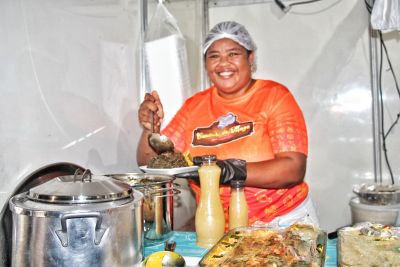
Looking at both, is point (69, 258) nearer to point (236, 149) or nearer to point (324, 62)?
point (236, 149)

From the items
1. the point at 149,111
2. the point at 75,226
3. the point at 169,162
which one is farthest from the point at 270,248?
the point at 149,111

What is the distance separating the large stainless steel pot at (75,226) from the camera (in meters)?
0.96

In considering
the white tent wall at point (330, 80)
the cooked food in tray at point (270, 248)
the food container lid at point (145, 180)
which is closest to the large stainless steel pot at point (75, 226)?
the cooked food in tray at point (270, 248)

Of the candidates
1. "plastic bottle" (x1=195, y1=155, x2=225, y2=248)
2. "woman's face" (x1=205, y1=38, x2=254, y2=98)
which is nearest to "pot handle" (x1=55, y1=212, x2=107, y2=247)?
"plastic bottle" (x1=195, y1=155, x2=225, y2=248)

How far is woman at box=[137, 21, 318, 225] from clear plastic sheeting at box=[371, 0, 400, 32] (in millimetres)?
949

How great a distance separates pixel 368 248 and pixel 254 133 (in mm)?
1126

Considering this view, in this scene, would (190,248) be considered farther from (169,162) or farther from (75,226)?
(75,226)

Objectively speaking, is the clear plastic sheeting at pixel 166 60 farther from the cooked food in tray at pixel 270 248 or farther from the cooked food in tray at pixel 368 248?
the cooked food in tray at pixel 368 248

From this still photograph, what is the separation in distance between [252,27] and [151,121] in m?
1.47

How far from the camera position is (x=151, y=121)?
2289 millimetres

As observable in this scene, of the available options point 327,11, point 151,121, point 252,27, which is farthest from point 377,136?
point 151,121

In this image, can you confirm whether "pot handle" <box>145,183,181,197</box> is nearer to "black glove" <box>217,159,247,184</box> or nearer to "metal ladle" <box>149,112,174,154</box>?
"black glove" <box>217,159,247,184</box>

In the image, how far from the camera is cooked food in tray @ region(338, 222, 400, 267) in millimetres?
1104

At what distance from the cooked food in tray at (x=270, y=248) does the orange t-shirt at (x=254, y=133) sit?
2.63ft
